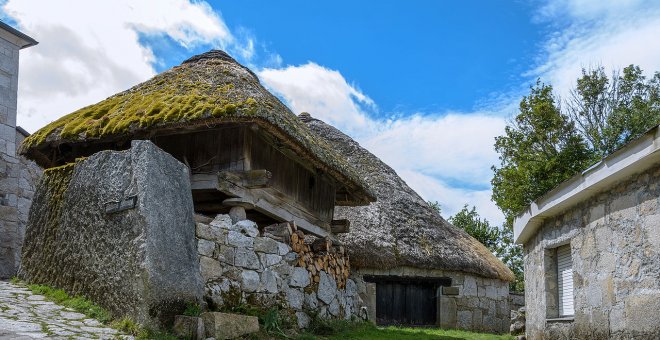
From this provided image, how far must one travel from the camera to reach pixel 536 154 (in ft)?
67.5

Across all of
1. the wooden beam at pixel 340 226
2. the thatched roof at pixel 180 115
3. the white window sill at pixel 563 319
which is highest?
the thatched roof at pixel 180 115

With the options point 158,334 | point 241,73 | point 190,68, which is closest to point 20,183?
point 190,68

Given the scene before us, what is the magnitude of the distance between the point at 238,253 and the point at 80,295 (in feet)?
5.61

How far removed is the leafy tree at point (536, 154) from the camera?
19.9 m

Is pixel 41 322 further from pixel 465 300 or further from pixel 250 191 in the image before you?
pixel 465 300

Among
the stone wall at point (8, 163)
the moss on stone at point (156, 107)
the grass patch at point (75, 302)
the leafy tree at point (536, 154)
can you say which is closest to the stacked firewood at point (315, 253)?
the moss on stone at point (156, 107)

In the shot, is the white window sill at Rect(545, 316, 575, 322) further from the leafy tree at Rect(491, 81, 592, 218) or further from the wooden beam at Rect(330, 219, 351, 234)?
the leafy tree at Rect(491, 81, 592, 218)

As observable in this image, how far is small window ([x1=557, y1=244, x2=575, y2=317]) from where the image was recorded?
8.15m

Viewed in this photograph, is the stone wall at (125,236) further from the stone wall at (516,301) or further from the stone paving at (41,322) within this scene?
the stone wall at (516,301)

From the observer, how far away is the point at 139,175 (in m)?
6.61

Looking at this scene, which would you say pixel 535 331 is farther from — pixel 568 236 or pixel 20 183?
pixel 20 183

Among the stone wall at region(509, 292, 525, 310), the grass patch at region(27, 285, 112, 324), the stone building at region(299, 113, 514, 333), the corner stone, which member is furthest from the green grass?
the stone wall at region(509, 292, 525, 310)

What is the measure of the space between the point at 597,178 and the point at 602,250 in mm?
808

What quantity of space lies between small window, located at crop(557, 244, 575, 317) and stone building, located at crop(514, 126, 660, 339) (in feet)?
0.04
